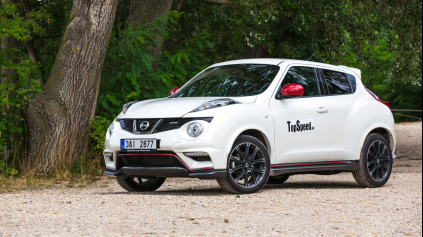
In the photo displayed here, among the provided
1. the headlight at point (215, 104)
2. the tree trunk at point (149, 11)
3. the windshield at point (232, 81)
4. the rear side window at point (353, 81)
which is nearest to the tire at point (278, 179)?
the rear side window at point (353, 81)

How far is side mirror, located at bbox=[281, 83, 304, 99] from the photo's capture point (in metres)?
7.46

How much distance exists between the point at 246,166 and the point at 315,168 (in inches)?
53.1

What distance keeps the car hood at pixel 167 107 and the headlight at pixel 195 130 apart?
19 centimetres

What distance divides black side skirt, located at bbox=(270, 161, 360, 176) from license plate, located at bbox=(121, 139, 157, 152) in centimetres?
160

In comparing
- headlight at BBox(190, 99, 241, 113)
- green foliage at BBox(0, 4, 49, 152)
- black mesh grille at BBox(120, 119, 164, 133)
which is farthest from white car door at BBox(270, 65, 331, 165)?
green foliage at BBox(0, 4, 49, 152)

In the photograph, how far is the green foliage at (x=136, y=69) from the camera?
11375 mm

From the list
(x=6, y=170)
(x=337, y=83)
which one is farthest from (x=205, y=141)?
(x=6, y=170)

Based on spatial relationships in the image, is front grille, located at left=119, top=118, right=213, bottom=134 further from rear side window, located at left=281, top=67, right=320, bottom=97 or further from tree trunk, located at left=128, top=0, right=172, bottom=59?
tree trunk, located at left=128, top=0, right=172, bottom=59

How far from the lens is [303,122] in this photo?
779cm

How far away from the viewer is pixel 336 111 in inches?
323

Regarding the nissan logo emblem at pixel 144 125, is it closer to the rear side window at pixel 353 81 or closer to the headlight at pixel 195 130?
the headlight at pixel 195 130

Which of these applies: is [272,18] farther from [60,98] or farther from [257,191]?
[257,191]

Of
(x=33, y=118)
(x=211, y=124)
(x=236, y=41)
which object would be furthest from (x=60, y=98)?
(x=236, y=41)

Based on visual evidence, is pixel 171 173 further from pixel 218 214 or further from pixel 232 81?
pixel 232 81
